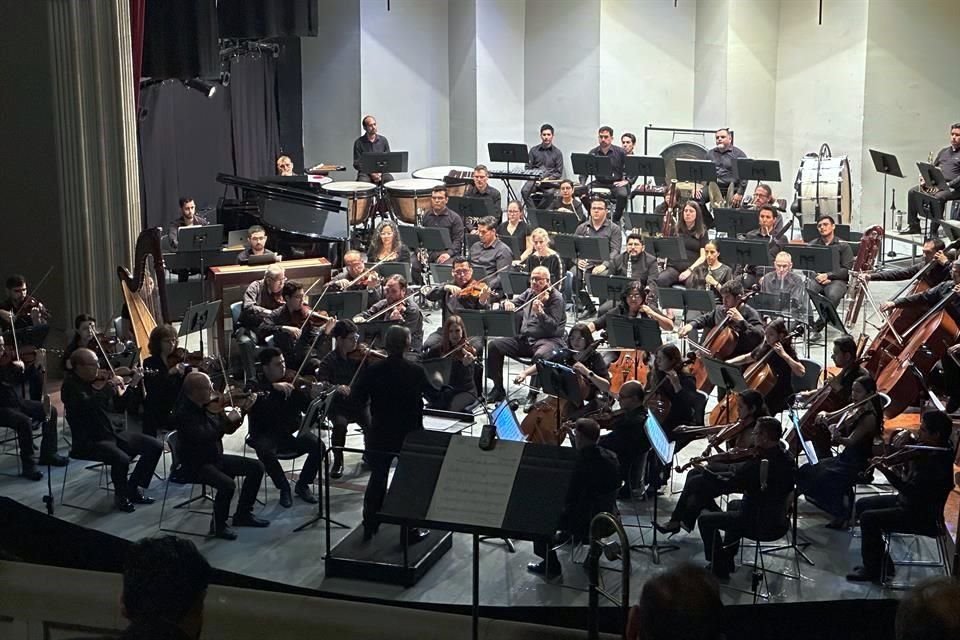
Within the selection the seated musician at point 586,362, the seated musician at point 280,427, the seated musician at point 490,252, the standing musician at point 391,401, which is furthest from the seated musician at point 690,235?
the standing musician at point 391,401

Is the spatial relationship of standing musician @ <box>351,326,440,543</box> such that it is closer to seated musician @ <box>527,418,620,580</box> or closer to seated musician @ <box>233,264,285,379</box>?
seated musician @ <box>527,418,620,580</box>

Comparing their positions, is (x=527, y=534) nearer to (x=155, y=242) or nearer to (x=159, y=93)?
(x=155, y=242)

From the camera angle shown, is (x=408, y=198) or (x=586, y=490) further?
(x=408, y=198)

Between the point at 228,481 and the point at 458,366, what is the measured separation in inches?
112

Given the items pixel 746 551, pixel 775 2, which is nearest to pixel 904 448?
pixel 746 551

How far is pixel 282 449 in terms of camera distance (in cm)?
880

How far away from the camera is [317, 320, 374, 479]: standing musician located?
9398mm

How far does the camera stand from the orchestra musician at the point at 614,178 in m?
16.5

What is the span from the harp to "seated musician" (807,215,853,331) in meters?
6.28

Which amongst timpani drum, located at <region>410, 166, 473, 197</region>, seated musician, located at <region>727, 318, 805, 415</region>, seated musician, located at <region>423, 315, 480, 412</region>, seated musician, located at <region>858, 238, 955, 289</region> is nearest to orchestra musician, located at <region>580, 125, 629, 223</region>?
timpani drum, located at <region>410, 166, 473, 197</region>

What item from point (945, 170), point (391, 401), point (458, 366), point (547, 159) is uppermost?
point (547, 159)

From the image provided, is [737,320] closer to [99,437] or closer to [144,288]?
[144,288]

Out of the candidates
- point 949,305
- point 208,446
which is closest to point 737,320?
point 949,305

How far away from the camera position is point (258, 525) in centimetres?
845
